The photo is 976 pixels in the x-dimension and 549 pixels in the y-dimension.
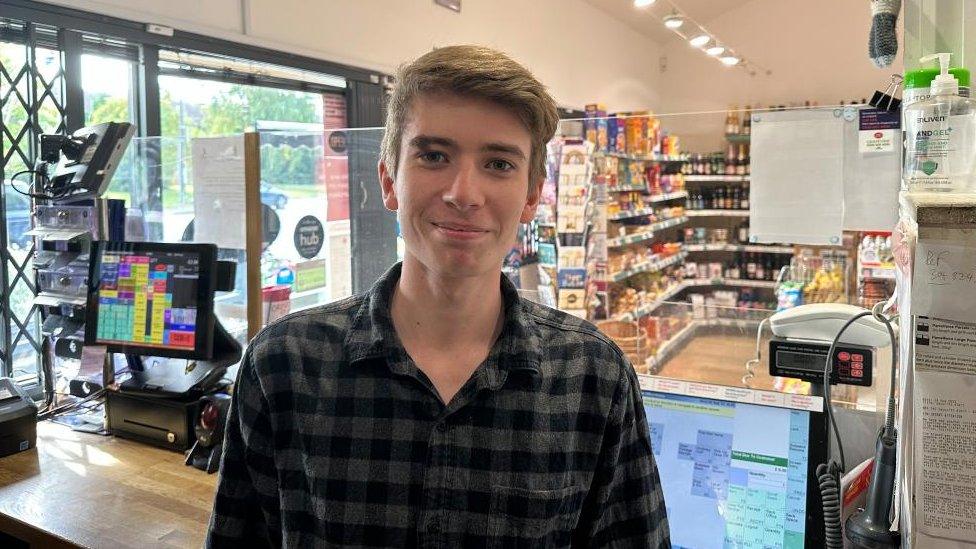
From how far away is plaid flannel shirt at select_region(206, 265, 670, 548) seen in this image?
100cm

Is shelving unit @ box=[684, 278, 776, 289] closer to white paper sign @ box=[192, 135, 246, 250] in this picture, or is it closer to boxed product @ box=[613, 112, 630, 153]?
boxed product @ box=[613, 112, 630, 153]

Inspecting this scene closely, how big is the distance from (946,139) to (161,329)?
218 centimetres

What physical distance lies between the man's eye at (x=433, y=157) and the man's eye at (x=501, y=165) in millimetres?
69

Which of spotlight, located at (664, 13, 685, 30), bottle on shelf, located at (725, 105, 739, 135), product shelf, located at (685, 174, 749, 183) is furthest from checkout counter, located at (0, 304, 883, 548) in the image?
bottle on shelf, located at (725, 105, 739, 135)

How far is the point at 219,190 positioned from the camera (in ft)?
8.59

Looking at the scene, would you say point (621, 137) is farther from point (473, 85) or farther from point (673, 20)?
point (473, 85)

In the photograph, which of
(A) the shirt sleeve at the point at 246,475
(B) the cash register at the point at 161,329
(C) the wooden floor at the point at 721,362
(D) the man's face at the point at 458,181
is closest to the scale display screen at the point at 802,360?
(C) the wooden floor at the point at 721,362

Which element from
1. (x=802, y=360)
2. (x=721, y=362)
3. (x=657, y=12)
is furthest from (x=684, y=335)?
(x=657, y=12)

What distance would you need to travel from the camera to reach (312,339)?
1077 mm

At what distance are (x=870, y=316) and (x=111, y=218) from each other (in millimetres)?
2483

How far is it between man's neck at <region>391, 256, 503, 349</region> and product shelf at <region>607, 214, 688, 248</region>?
14.1 feet

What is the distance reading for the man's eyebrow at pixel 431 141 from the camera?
3.30ft

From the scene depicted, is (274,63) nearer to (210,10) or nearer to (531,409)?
(210,10)

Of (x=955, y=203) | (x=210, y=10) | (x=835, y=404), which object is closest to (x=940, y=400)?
(x=955, y=203)
